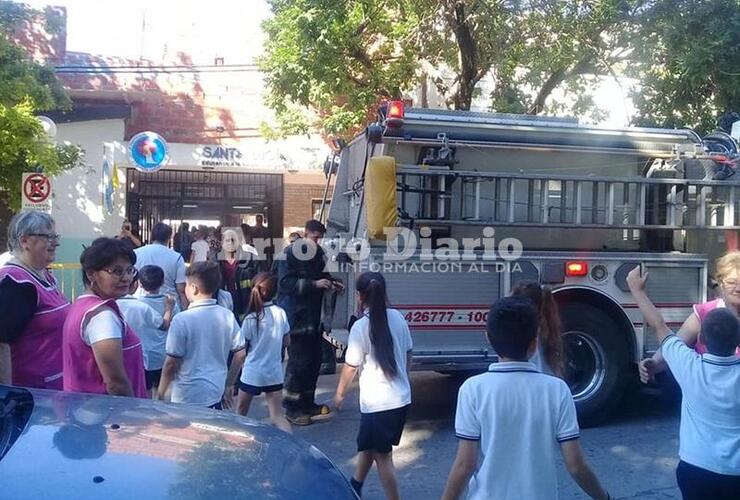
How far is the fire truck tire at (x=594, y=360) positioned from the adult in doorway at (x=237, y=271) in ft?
15.4

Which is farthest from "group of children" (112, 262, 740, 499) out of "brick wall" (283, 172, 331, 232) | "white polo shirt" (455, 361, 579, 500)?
"brick wall" (283, 172, 331, 232)

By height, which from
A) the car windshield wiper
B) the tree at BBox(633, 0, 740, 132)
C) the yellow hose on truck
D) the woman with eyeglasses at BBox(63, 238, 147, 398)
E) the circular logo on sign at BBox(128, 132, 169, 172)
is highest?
the tree at BBox(633, 0, 740, 132)

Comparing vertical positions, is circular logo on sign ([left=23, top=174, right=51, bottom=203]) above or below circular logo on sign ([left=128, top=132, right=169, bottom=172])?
below

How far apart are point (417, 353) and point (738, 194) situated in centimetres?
347

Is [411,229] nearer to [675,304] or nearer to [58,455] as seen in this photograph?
[675,304]

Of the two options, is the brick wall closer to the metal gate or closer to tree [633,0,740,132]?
the metal gate

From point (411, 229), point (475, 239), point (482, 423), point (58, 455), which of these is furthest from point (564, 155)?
point (58, 455)

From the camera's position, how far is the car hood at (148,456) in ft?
7.12

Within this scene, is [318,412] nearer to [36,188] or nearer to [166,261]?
[166,261]

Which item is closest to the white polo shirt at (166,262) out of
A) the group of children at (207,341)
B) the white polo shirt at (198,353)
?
the group of children at (207,341)

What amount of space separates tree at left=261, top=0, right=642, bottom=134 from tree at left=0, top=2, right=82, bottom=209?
13.1ft

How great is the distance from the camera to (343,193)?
8.32 m

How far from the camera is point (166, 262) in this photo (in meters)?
7.02

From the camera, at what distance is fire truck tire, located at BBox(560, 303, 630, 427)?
22.1 feet
